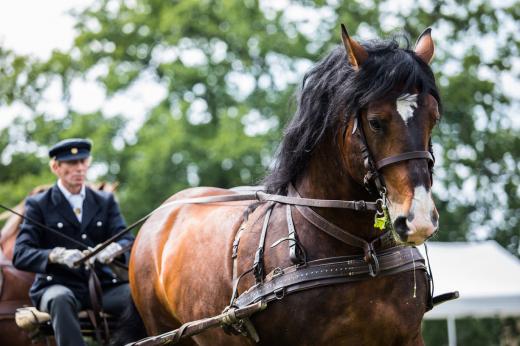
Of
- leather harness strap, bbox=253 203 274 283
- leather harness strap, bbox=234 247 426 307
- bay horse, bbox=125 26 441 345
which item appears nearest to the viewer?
bay horse, bbox=125 26 441 345

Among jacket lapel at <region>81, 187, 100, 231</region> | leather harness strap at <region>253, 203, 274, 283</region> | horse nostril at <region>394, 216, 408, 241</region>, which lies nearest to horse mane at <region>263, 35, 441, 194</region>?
leather harness strap at <region>253, 203, 274, 283</region>

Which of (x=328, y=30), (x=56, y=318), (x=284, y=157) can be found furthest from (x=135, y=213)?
(x=284, y=157)

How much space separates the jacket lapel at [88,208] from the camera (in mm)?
6434

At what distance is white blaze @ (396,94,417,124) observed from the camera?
375 cm

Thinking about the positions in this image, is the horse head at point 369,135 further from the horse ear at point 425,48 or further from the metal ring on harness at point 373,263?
the metal ring on harness at point 373,263

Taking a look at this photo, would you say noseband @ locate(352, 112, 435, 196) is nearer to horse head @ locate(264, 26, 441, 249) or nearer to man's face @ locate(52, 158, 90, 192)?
horse head @ locate(264, 26, 441, 249)

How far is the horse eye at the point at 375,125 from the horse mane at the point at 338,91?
99mm

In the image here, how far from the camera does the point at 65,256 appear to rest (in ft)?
19.2

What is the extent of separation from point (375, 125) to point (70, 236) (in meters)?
3.36

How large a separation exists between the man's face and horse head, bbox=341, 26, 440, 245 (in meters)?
2.94

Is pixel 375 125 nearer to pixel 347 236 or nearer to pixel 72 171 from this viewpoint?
pixel 347 236

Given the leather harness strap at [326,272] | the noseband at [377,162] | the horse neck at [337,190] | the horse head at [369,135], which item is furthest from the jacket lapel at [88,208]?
the noseband at [377,162]

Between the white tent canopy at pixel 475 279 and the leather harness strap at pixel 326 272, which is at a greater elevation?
the leather harness strap at pixel 326 272

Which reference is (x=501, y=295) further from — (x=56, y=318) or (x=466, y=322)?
(x=466, y=322)
